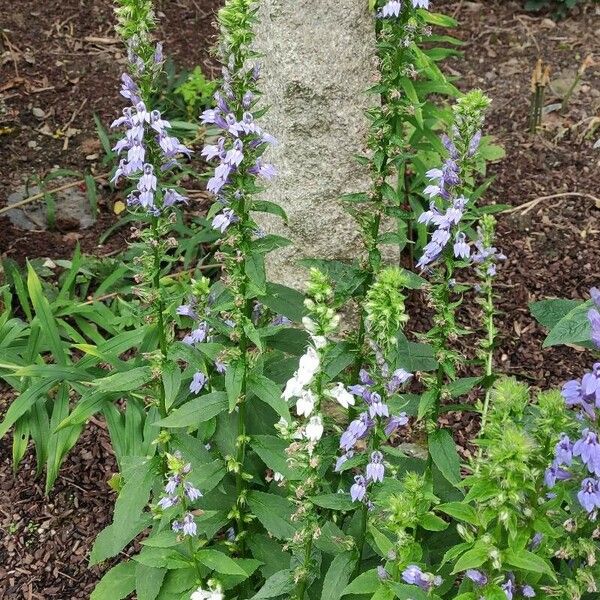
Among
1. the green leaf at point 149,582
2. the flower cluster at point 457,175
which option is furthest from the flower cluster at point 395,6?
the green leaf at point 149,582

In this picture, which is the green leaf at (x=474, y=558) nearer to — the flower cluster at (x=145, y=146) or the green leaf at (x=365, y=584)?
the green leaf at (x=365, y=584)

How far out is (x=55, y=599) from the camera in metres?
3.69

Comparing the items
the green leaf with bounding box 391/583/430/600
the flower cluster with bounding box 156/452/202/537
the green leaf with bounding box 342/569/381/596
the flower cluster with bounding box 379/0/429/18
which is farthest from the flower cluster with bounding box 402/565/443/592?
the flower cluster with bounding box 379/0/429/18

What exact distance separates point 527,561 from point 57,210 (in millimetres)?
4061

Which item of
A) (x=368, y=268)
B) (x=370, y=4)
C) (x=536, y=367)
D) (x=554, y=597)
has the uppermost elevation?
(x=370, y=4)

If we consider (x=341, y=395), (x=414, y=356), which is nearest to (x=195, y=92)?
(x=414, y=356)

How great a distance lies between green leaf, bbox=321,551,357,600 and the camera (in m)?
2.54

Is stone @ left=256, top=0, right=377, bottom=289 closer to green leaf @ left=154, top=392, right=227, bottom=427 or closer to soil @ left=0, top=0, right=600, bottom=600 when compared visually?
soil @ left=0, top=0, right=600, bottom=600

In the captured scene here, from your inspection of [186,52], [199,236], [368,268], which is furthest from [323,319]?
[186,52]

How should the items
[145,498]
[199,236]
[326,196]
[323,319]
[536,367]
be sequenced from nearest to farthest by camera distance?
[323,319] < [145,498] < [326,196] < [536,367] < [199,236]

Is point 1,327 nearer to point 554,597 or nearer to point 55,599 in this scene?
point 55,599

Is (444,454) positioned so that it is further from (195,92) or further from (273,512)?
(195,92)

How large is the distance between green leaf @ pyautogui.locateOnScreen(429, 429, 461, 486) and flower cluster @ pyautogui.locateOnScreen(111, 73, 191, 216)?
1.15m

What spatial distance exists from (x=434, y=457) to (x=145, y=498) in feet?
3.20
